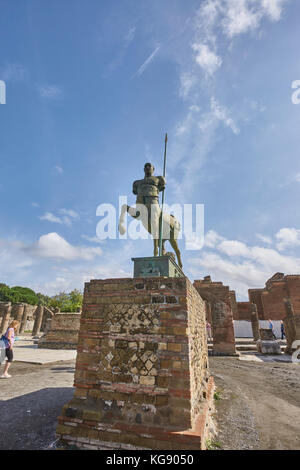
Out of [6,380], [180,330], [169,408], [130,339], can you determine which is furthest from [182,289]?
[6,380]

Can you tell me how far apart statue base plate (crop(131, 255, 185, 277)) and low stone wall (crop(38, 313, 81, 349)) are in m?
13.4

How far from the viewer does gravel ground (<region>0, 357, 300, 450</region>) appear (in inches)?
128

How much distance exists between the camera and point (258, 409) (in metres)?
4.85

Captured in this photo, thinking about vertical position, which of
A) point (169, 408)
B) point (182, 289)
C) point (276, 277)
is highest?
point (276, 277)

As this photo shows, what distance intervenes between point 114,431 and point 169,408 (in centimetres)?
72

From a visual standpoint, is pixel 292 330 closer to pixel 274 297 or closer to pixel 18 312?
pixel 274 297

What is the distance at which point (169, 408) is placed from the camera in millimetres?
2816

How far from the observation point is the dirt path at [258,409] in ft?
11.2

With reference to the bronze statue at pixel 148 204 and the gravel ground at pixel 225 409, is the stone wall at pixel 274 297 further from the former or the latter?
the bronze statue at pixel 148 204

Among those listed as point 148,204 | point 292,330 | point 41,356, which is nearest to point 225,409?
point 148,204

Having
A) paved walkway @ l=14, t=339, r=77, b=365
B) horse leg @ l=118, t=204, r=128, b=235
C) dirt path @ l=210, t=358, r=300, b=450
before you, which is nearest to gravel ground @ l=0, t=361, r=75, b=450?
paved walkway @ l=14, t=339, r=77, b=365

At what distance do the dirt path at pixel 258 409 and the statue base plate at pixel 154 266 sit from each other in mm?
2522
